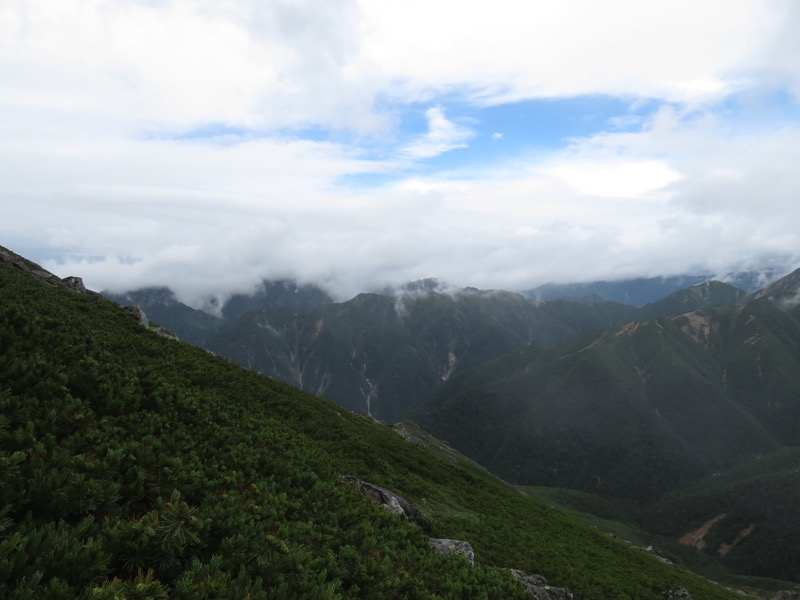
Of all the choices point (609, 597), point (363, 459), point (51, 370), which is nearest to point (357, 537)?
point (51, 370)

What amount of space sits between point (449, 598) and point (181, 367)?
2335 cm

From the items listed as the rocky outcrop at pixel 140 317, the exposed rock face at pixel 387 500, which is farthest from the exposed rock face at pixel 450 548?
the rocky outcrop at pixel 140 317

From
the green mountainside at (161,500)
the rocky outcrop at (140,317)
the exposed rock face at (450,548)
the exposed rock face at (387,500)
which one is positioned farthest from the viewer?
the rocky outcrop at (140,317)

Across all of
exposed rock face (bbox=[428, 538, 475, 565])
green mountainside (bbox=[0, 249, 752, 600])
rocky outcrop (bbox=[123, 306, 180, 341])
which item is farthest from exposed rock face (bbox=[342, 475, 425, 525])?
rocky outcrop (bbox=[123, 306, 180, 341])

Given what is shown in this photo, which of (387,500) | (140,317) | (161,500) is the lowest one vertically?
(387,500)

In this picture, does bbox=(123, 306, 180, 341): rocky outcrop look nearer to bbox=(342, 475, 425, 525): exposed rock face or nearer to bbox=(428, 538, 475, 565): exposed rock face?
bbox=(342, 475, 425, 525): exposed rock face

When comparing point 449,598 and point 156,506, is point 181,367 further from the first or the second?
point 449,598

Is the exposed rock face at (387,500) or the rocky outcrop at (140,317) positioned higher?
the rocky outcrop at (140,317)

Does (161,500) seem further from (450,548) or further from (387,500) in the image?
(387,500)

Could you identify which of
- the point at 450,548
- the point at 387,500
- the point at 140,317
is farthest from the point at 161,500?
the point at 140,317

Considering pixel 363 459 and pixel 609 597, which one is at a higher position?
pixel 363 459

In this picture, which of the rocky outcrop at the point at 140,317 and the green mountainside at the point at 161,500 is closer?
the green mountainside at the point at 161,500

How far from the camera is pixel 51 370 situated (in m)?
16.9

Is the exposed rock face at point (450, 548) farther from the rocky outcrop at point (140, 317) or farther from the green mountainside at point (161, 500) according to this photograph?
the rocky outcrop at point (140, 317)
